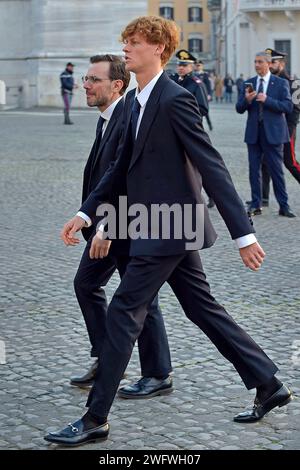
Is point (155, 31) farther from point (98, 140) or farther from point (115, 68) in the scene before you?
point (98, 140)

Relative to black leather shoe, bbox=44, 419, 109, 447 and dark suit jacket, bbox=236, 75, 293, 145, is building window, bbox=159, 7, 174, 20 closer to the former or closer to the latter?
dark suit jacket, bbox=236, 75, 293, 145

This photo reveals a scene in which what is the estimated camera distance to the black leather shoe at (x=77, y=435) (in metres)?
4.54

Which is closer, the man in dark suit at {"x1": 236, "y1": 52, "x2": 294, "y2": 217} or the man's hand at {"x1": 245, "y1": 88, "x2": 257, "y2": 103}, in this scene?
the man's hand at {"x1": 245, "y1": 88, "x2": 257, "y2": 103}

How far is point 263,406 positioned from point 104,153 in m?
1.35

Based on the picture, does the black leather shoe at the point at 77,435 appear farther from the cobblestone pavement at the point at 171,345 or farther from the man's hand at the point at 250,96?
the man's hand at the point at 250,96

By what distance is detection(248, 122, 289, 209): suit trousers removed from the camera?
11.4m

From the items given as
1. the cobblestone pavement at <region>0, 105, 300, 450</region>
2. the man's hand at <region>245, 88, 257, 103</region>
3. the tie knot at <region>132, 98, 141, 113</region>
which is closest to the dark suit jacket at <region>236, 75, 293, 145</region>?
the man's hand at <region>245, 88, 257, 103</region>

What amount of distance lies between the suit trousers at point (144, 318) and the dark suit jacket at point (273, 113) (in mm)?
6615

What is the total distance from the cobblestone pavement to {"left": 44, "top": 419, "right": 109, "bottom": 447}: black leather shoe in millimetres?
42

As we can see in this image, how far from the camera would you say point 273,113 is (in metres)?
11.3

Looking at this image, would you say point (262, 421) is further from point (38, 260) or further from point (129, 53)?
point (38, 260)

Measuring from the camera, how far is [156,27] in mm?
4637

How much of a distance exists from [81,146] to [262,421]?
1631cm
